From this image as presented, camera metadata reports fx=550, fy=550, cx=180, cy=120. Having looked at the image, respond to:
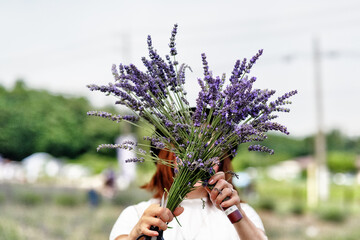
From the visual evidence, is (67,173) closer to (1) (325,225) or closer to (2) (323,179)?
(2) (323,179)

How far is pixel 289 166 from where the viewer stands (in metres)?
84.2

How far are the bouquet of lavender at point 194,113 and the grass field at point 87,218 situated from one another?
24.4 feet

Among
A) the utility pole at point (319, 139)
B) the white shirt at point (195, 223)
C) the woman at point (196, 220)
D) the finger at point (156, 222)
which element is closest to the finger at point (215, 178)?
the woman at point (196, 220)

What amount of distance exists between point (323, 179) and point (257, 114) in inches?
827

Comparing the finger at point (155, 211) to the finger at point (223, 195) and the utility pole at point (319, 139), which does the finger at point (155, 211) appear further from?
the utility pole at point (319, 139)

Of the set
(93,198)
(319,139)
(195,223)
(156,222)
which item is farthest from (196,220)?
(319,139)

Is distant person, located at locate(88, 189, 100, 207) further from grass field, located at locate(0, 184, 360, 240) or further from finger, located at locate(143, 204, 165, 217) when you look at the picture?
finger, located at locate(143, 204, 165, 217)

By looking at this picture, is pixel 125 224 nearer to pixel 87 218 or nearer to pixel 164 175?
pixel 164 175

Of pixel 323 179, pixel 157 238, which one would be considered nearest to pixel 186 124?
pixel 157 238

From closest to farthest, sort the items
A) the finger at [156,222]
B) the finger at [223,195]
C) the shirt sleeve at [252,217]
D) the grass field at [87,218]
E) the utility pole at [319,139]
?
the finger at [156,222]
the finger at [223,195]
the shirt sleeve at [252,217]
the grass field at [87,218]
the utility pole at [319,139]

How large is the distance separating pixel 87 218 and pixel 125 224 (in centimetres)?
996

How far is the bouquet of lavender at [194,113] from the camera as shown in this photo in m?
2.04

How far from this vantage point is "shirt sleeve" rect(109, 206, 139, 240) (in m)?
2.37

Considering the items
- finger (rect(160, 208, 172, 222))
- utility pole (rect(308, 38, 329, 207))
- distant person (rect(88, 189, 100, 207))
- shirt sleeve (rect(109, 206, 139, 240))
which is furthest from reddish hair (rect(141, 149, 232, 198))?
utility pole (rect(308, 38, 329, 207))
